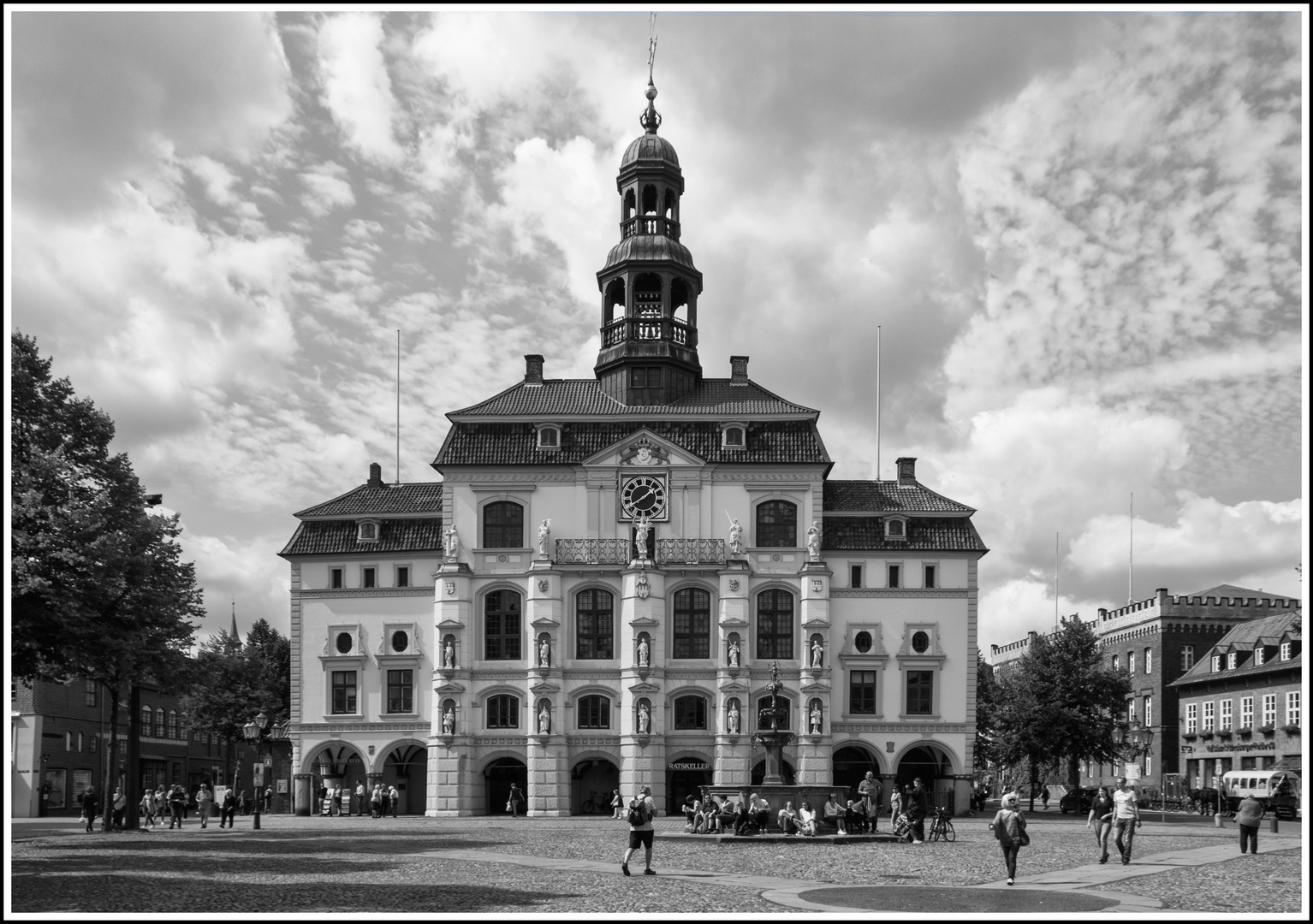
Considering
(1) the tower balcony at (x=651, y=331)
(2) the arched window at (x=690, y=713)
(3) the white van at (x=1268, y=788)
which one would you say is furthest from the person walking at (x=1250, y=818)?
(1) the tower balcony at (x=651, y=331)

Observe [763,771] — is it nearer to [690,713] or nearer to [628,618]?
[690,713]

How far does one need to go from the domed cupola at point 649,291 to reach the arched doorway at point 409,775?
803 inches

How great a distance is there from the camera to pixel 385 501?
72938mm

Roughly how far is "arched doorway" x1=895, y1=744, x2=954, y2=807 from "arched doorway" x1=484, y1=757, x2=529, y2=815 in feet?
58.5

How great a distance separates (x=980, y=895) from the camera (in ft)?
81.4

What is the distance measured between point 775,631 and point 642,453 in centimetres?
1059

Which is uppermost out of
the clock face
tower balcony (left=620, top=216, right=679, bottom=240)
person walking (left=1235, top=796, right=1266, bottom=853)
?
tower balcony (left=620, top=216, right=679, bottom=240)

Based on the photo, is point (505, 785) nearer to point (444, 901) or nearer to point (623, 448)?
point (623, 448)

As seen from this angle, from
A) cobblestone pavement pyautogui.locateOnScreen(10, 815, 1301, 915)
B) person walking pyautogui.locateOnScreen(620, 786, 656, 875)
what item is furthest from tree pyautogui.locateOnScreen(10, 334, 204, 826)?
person walking pyautogui.locateOnScreen(620, 786, 656, 875)

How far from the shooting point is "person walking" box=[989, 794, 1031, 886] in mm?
26688

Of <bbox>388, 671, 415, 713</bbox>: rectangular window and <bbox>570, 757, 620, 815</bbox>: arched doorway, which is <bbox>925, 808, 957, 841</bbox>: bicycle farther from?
<bbox>388, 671, 415, 713</bbox>: rectangular window

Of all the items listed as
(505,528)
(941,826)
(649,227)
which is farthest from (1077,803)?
(649,227)

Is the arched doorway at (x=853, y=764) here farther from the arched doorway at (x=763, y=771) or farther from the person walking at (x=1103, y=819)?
the person walking at (x=1103, y=819)

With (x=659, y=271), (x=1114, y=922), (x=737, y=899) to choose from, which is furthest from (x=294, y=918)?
(x=659, y=271)
